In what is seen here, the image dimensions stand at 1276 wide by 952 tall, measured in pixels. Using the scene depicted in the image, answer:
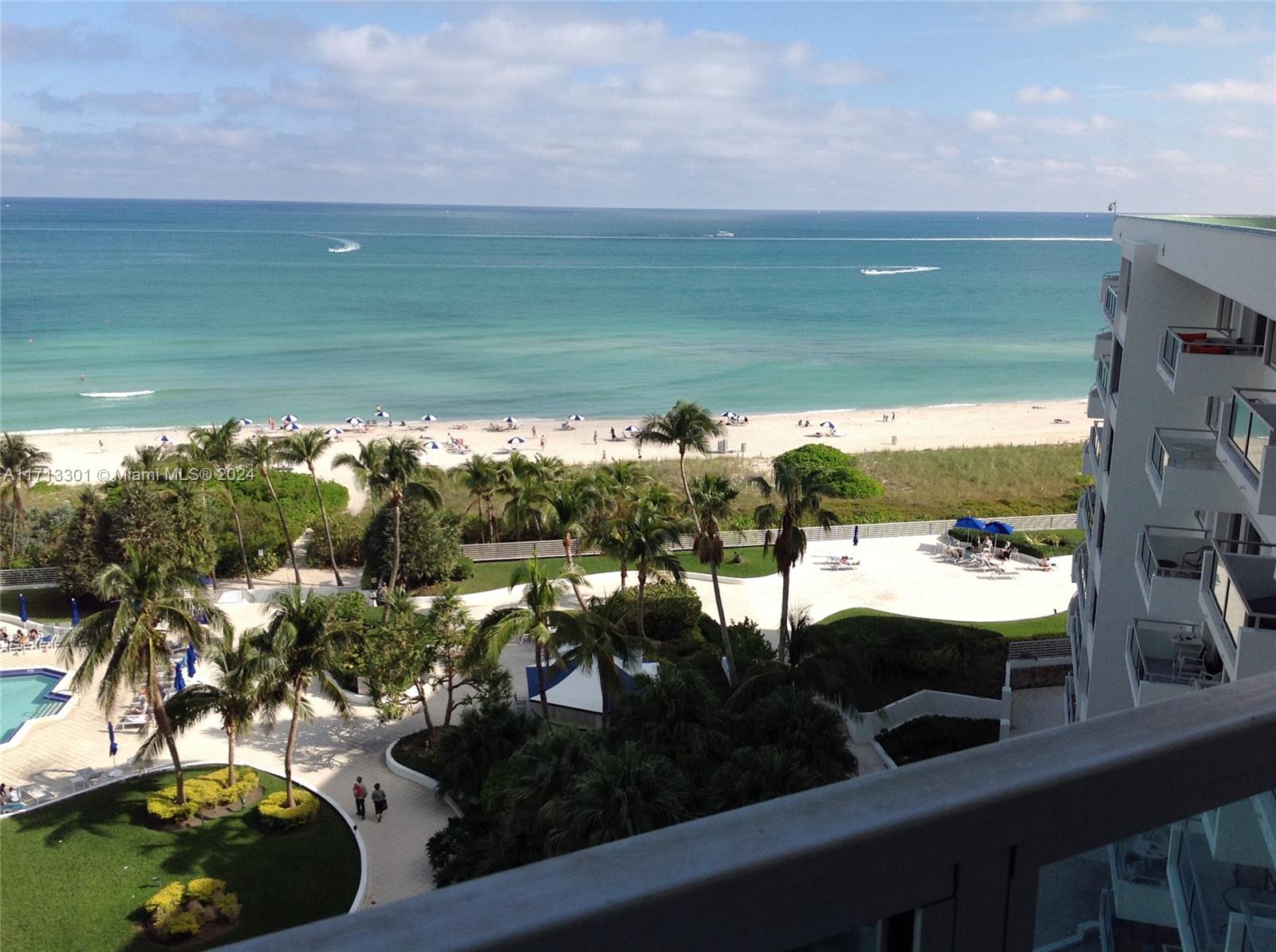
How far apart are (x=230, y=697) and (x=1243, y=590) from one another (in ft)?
58.6

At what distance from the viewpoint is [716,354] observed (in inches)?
3752

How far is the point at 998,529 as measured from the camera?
Answer: 39.6 meters

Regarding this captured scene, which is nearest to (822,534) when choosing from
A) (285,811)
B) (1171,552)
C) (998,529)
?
(998,529)

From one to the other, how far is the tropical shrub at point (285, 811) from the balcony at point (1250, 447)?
56.7 feet

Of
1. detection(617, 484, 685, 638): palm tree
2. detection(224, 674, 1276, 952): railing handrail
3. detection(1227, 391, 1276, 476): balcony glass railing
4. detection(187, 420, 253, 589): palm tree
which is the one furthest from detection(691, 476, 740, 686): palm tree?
detection(224, 674, 1276, 952): railing handrail

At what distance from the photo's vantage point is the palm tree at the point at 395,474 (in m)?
32.1

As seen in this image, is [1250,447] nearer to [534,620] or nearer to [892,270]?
[534,620]

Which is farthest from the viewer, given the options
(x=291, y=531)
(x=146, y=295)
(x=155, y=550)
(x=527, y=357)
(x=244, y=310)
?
(x=146, y=295)

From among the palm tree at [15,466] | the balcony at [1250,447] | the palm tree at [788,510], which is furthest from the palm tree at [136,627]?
the balcony at [1250,447]

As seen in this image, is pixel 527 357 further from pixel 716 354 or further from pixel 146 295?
pixel 146 295

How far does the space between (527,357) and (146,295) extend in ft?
208

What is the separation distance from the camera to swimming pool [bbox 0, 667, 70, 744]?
26.9 m

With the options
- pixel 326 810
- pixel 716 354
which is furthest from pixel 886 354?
pixel 326 810

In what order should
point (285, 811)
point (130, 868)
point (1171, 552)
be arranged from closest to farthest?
1. point (1171, 552)
2. point (130, 868)
3. point (285, 811)
